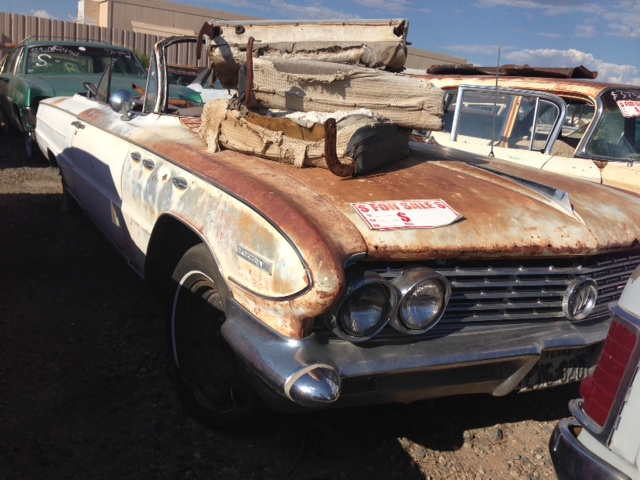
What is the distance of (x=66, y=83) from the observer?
7887 mm

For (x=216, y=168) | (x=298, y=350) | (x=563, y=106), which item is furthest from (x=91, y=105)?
(x=563, y=106)

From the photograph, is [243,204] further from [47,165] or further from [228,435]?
[47,165]

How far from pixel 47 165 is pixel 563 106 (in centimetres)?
647

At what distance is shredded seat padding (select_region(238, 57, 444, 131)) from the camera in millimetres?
2998

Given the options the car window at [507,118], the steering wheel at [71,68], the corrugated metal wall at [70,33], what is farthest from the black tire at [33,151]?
the corrugated metal wall at [70,33]

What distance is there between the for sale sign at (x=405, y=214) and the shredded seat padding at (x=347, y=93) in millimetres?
716

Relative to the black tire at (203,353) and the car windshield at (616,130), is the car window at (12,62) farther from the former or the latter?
the car windshield at (616,130)

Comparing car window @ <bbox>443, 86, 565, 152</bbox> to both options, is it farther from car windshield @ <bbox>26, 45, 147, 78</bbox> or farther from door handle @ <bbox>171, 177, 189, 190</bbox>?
car windshield @ <bbox>26, 45, 147, 78</bbox>

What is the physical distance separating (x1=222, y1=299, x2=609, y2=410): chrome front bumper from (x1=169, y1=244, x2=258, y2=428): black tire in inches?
15.0

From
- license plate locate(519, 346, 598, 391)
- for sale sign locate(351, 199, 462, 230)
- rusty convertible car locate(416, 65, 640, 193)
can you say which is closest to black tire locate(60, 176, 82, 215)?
rusty convertible car locate(416, 65, 640, 193)

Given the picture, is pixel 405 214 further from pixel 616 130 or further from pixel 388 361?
pixel 616 130

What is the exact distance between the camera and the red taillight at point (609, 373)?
5.52 ft

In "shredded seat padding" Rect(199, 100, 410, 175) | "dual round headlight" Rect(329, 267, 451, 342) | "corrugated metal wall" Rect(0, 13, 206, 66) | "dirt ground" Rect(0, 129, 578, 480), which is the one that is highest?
"shredded seat padding" Rect(199, 100, 410, 175)

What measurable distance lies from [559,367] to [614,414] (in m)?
0.91
